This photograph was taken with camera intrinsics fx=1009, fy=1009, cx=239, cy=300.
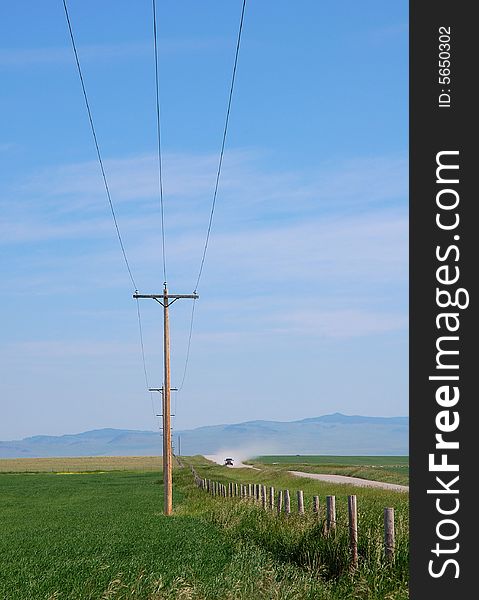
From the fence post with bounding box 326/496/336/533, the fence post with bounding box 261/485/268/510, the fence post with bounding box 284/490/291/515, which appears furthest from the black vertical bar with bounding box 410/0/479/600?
the fence post with bounding box 261/485/268/510

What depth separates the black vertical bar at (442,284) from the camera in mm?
7816

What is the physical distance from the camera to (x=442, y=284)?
7918 mm

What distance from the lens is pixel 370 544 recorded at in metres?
14.3

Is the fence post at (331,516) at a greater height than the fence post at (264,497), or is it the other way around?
the fence post at (331,516)

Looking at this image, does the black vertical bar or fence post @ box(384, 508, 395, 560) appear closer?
the black vertical bar


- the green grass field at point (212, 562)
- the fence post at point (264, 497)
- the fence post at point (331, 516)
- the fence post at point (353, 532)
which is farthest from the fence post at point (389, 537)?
the fence post at point (264, 497)

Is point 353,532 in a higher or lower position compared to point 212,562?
higher

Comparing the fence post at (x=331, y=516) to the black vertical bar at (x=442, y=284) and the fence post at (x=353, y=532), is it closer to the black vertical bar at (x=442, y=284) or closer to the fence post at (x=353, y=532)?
the fence post at (x=353, y=532)

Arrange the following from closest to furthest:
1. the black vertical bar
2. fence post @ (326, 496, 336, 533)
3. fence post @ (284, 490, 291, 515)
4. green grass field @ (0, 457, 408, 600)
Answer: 1. the black vertical bar
2. green grass field @ (0, 457, 408, 600)
3. fence post @ (326, 496, 336, 533)
4. fence post @ (284, 490, 291, 515)

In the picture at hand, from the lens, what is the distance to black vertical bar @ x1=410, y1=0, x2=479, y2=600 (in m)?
7.82

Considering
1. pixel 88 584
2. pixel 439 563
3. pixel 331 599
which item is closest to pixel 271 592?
pixel 331 599

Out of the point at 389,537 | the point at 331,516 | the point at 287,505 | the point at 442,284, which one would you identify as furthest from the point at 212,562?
the point at 442,284

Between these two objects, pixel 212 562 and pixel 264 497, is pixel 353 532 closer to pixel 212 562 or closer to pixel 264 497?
pixel 212 562

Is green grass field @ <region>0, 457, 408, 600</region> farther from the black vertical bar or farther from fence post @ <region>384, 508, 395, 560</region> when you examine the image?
the black vertical bar
